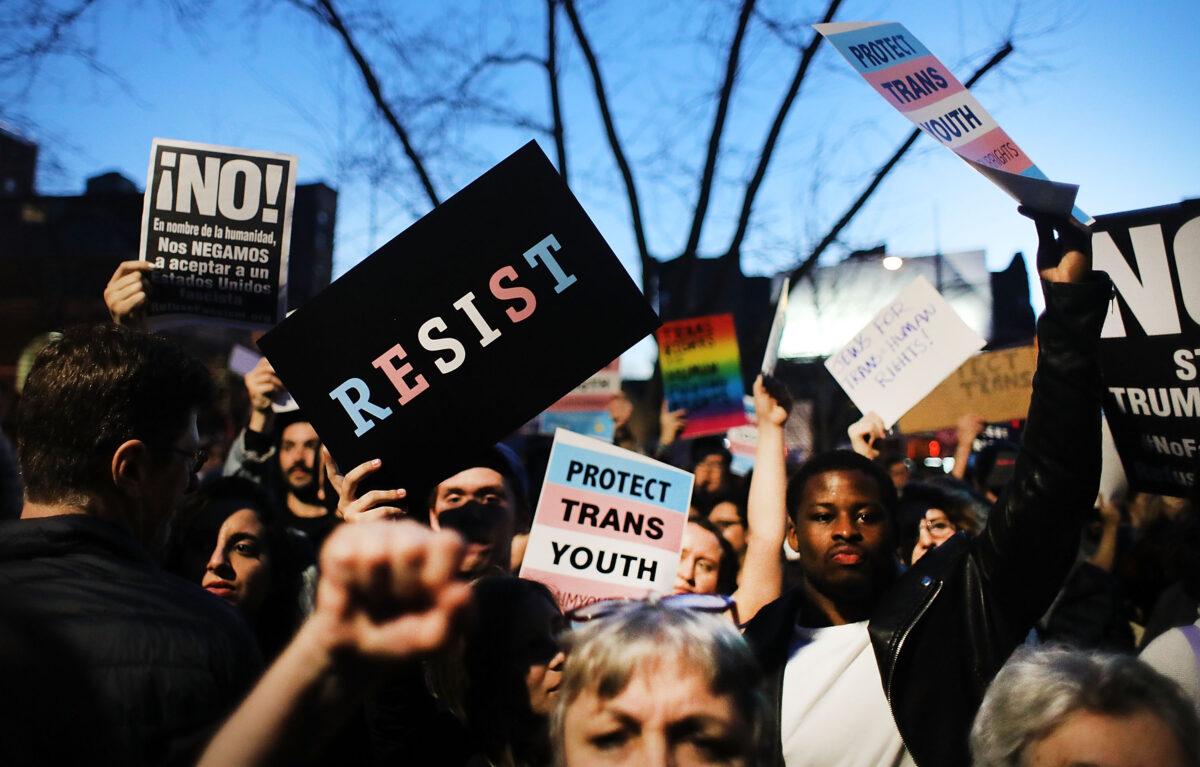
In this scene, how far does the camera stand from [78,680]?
3.29ft

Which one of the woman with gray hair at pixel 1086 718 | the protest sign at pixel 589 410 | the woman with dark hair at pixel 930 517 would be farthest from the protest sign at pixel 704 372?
the woman with gray hair at pixel 1086 718

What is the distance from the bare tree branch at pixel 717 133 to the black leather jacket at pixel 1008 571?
9.31 metres

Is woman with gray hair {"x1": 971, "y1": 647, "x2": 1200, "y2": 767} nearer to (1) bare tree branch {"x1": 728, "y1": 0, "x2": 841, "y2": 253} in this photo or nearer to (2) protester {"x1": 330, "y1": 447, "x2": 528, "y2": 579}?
(2) protester {"x1": 330, "y1": 447, "x2": 528, "y2": 579}

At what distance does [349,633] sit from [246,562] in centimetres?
275

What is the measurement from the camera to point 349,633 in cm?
101

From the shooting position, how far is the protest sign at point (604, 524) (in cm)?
382

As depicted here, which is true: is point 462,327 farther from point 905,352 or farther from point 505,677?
point 905,352

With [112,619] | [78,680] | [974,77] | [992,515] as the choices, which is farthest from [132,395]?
[974,77]

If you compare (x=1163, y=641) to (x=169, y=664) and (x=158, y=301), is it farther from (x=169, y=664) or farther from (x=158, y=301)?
(x=158, y=301)

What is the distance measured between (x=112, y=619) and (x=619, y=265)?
141 centimetres

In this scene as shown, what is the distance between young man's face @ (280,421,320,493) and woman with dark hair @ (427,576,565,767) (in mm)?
2844

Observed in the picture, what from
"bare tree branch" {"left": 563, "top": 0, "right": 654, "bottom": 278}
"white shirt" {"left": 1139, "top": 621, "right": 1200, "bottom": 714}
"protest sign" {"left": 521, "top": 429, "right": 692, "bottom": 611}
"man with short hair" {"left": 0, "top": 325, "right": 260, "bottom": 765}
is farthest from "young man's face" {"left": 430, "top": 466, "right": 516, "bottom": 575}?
"bare tree branch" {"left": 563, "top": 0, "right": 654, "bottom": 278}

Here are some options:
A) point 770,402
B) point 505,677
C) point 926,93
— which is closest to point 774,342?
point 770,402

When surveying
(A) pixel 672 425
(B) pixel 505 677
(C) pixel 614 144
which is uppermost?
(C) pixel 614 144
